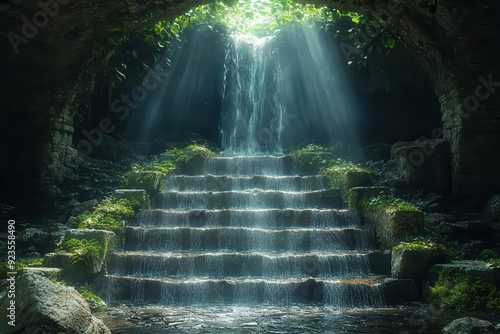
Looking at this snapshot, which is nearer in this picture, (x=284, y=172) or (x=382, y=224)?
(x=382, y=224)

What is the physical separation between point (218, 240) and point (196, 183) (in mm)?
3154

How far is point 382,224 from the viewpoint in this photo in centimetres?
917

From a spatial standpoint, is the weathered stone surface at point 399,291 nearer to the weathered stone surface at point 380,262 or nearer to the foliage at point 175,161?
the weathered stone surface at point 380,262

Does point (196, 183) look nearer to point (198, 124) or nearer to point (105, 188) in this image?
point (105, 188)

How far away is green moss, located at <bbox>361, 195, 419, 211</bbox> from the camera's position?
9.09 meters

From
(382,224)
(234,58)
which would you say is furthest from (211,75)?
(382,224)

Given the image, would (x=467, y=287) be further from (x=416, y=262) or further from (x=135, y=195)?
(x=135, y=195)

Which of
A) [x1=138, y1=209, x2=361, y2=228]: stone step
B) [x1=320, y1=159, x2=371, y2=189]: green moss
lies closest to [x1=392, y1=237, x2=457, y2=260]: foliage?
[x1=138, y1=209, x2=361, y2=228]: stone step

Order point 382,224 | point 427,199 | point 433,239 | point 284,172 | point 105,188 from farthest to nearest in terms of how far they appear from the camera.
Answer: point 284,172 → point 105,188 → point 427,199 → point 382,224 → point 433,239

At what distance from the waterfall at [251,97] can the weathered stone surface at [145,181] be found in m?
7.25

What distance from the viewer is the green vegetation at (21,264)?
7009 millimetres

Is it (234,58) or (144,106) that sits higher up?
(234,58)

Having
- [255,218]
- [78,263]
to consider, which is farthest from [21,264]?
[255,218]

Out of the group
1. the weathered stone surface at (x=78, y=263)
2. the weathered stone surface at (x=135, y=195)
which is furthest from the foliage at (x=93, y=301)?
the weathered stone surface at (x=135, y=195)
